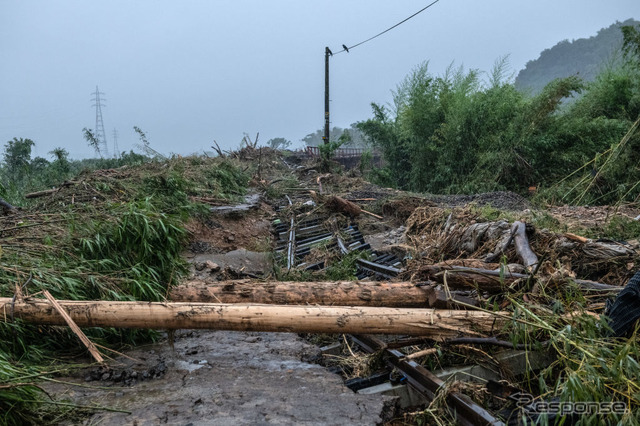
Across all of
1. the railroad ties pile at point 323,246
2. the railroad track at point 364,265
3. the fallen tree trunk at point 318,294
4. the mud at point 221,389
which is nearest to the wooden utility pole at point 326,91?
the railroad track at point 364,265

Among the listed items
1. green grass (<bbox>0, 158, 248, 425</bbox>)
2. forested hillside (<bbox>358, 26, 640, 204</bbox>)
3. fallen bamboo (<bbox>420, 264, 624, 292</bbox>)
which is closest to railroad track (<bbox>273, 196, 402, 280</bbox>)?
fallen bamboo (<bbox>420, 264, 624, 292</bbox>)

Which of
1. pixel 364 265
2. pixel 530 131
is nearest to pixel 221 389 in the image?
pixel 364 265

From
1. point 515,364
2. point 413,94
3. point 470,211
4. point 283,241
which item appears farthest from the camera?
point 413,94

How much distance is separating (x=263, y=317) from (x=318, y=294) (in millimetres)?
896

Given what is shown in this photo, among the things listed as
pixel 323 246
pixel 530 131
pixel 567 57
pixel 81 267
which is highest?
pixel 567 57

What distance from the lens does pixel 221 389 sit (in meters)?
3.10

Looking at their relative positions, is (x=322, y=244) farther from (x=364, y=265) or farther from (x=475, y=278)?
(x=475, y=278)

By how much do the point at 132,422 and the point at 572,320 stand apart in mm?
2935

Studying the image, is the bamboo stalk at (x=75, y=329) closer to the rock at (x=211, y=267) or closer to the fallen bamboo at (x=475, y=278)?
the fallen bamboo at (x=475, y=278)

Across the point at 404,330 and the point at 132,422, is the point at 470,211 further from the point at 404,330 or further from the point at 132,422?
the point at 132,422

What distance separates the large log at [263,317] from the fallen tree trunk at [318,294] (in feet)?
1.98

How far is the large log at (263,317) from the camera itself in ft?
10.6

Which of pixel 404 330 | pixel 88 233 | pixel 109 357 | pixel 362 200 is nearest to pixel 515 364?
pixel 404 330

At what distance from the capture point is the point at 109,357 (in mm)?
3574
